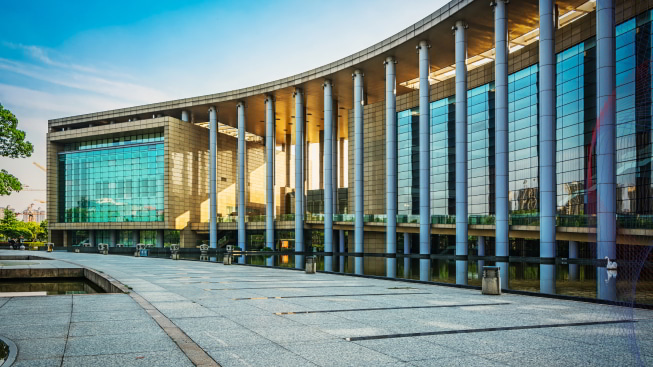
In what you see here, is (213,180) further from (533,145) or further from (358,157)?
(533,145)

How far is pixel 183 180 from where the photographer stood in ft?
295

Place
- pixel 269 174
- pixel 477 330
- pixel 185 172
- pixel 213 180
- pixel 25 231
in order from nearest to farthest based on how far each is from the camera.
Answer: pixel 477 330 → pixel 269 174 → pixel 213 180 → pixel 185 172 → pixel 25 231

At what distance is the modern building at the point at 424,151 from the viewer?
130ft

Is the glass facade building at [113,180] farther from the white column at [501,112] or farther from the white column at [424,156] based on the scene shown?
the white column at [501,112]

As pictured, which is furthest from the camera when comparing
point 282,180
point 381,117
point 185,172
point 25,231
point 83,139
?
point 25,231

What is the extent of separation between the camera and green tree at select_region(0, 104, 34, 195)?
110 feet

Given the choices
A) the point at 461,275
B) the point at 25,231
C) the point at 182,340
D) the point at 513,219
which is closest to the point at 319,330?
the point at 182,340

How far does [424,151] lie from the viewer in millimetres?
53656

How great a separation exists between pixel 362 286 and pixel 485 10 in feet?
113

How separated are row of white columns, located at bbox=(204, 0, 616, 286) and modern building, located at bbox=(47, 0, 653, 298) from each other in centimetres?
14

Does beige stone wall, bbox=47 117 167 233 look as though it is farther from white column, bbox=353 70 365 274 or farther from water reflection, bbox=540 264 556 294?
water reflection, bbox=540 264 556 294

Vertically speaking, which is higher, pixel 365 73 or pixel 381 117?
pixel 365 73

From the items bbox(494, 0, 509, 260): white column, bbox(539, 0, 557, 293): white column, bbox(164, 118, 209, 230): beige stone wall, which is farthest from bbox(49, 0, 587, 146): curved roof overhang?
bbox(539, 0, 557, 293): white column

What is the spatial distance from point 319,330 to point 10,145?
30.9m
